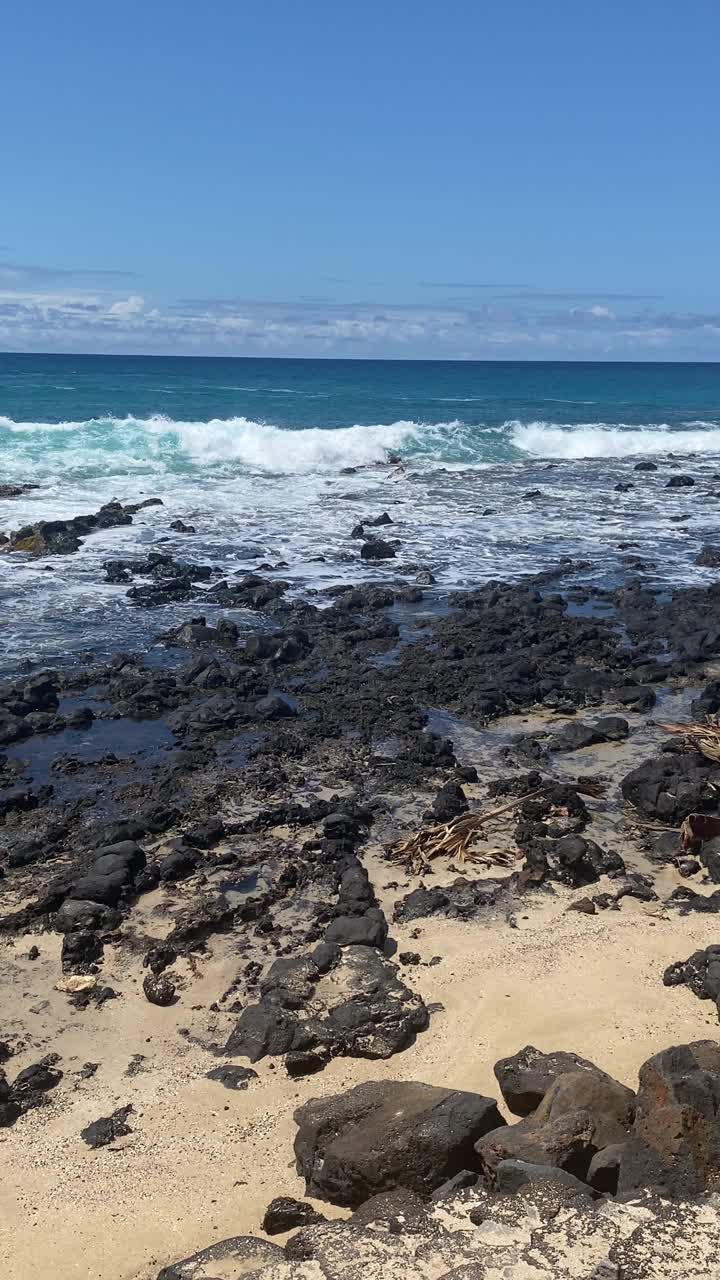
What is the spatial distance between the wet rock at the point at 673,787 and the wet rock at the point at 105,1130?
586 cm

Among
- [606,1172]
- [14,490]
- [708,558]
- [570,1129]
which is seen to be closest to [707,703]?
[570,1129]

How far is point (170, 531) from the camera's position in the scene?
25.8 metres

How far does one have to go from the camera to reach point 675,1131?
5484mm

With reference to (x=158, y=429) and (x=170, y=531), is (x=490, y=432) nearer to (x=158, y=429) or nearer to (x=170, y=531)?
(x=158, y=429)

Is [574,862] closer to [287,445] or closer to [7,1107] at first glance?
[7,1107]

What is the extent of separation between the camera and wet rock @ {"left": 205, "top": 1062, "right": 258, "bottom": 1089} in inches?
271

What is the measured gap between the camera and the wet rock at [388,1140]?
566 cm

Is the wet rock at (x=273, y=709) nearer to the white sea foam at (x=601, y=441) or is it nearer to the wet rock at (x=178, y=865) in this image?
the wet rock at (x=178, y=865)

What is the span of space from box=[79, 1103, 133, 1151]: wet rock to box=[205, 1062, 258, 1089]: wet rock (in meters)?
0.62

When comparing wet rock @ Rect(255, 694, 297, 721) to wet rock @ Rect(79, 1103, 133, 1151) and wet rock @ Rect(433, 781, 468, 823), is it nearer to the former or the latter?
wet rock @ Rect(433, 781, 468, 823)

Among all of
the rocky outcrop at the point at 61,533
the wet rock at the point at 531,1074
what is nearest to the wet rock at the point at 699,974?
the wet rock at the point at 531,1074

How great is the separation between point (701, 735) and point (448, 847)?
149 inches

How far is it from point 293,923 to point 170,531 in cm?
1800

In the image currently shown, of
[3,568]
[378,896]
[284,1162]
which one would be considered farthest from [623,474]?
[284,1162]
